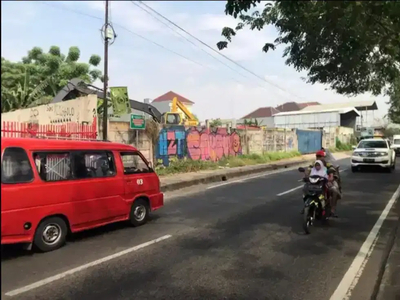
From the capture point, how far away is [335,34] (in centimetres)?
752

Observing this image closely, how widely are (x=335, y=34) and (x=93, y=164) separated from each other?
486 centimetres

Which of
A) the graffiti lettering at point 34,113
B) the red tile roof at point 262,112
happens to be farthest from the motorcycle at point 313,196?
the red tile roof at point 262,112

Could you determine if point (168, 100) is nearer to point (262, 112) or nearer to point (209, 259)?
point (262, 112)

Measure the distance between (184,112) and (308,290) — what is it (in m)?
25.2

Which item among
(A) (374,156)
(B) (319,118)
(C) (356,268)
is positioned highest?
(B) (319,118)

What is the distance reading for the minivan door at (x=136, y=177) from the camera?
7.84 metres

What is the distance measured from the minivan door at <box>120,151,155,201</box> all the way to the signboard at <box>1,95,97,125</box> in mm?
7008

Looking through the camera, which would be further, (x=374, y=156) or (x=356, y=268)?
(x=374, y=156)

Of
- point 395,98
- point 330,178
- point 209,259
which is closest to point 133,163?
point 209,259

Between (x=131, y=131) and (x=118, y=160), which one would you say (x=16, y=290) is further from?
(x=131, y=131)

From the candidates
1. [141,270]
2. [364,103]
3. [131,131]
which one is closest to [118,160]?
[141,270]

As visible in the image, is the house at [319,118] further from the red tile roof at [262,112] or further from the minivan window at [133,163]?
the minivan window at [133,163]

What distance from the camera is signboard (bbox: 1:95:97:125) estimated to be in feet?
47.4

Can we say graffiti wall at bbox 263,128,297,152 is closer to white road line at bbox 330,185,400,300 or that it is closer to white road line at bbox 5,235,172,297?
white road line at bbox 330,185,400,300
